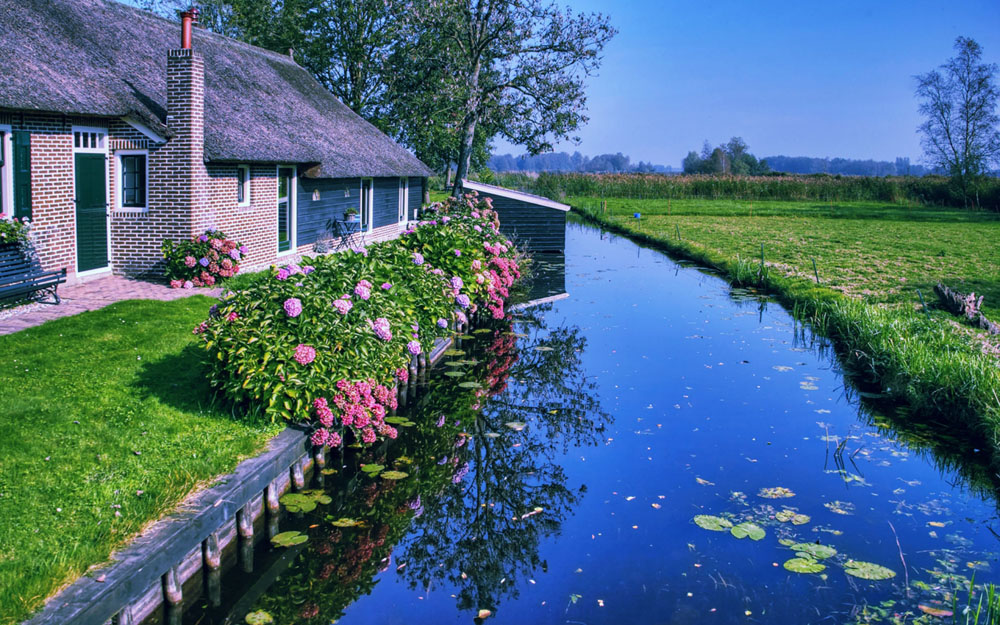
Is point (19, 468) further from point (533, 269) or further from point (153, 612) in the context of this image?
point (533, 269)

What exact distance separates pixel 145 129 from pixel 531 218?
17.4 metres

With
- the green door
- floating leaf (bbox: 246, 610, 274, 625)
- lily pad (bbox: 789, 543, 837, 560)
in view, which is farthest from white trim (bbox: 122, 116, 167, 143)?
lily pad (bbox: 789, 543, 837, 560)

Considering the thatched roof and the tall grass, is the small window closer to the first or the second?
the thatched roof

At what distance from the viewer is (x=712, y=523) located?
310 inches

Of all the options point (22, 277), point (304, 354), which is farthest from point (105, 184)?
point (304, 354)

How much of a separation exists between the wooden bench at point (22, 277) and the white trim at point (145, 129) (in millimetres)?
3554

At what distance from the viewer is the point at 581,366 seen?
13695 mm

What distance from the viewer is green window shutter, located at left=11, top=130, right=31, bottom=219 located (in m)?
13.1

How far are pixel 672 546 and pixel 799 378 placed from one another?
6.78 meters

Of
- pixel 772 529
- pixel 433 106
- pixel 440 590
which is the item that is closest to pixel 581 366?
pixel 772 529

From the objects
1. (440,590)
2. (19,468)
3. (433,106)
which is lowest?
(440,590)

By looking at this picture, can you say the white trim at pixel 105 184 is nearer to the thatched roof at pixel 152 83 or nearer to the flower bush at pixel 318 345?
the thatched roof at pixel 152 83

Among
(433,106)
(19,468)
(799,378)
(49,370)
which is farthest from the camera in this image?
(433,106)

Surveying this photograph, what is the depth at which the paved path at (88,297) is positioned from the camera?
11509 mm
